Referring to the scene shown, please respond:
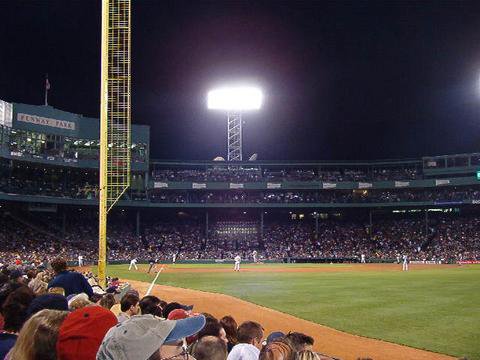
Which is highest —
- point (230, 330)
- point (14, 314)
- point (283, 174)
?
point (283, 174)

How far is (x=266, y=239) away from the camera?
64812mm

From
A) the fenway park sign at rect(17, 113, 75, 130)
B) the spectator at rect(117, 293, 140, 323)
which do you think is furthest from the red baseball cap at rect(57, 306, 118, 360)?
the fenway park sign at rect(17, 113, 75, 130)

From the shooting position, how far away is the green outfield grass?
1256 centimetres

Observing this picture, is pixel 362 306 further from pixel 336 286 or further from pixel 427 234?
pixel 427 234

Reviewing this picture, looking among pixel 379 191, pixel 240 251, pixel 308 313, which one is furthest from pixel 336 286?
pixel 379 191

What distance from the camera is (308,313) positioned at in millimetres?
16734

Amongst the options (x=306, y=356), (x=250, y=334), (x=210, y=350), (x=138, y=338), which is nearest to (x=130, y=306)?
(x=250, y=334)

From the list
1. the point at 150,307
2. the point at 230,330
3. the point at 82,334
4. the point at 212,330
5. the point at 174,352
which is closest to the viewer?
the point at 82,334

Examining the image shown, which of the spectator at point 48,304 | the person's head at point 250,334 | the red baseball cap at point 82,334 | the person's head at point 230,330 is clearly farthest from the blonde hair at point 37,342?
the person's head at point 230,330

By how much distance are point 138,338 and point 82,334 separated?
0.36m

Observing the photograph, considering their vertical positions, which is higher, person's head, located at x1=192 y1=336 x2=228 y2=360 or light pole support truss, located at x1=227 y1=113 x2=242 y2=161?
light pole support truss, located at x1=227 y1=113 x2=242 y2=161

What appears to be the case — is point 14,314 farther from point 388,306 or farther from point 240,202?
point 240,202

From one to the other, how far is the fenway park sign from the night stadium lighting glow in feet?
53.6

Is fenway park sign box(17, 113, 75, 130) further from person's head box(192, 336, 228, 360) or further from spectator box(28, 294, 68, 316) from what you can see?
person's head box(192, 336, 228, 360)
